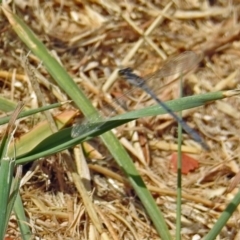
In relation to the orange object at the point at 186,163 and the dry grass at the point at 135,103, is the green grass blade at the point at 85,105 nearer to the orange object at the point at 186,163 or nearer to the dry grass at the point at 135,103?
the dry grass at the point at 135,103

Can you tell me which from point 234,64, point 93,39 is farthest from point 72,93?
point 234,64

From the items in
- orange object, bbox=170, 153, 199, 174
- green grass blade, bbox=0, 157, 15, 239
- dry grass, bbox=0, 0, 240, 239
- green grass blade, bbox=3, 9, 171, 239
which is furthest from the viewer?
orange object, bbox=170, 153, 199, 174

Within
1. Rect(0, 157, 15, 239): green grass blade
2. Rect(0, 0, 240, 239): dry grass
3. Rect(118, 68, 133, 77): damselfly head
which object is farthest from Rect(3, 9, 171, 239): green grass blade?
Rect(0, 157, 15, 239): green grass blade

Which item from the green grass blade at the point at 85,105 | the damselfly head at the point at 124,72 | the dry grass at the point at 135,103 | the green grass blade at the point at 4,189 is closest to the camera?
the green grass blade at the point at 4,189

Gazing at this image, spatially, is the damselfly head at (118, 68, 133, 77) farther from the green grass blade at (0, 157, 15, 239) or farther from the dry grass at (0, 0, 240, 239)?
the green grass blade at (0, 157, 15, 239)

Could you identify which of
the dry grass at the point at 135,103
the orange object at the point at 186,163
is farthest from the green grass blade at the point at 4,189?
the orange object at the point at 186,163

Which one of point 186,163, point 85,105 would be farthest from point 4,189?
point 186,163

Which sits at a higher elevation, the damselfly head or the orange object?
the damselfly head

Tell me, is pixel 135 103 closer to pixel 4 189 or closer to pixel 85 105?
pixel 85 105

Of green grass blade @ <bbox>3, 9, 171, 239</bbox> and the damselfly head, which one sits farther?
the damselfly head

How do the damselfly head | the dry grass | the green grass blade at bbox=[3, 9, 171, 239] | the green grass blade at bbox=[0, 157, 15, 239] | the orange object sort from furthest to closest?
the damselfly head, the orange object, the dry grass, the green grass blade at bbox=[3, 9, 171, 239], the green grass blade at bbox=[0, 157, 15, 239]
